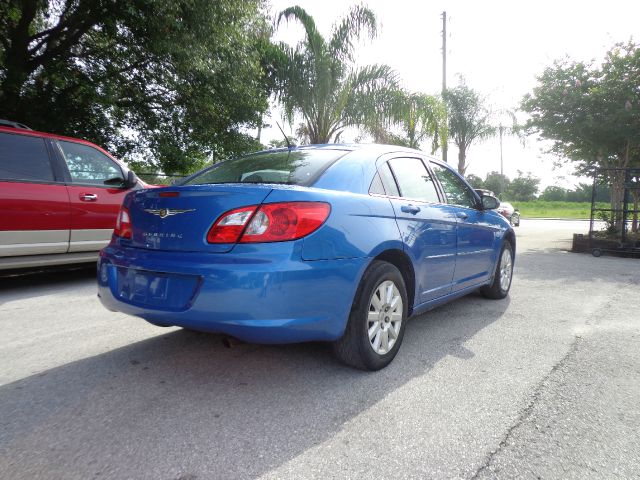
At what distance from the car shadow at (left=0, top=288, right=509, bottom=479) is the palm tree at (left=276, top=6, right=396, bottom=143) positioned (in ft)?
32.6

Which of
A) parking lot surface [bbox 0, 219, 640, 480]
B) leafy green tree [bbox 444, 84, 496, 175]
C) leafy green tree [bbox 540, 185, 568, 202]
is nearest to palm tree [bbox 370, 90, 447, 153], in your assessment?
leafy green tree [bbox 444, 84, 496, 175]

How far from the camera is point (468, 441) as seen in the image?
6.91ft

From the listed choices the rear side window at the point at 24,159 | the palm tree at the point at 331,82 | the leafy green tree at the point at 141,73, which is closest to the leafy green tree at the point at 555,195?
the palm tree at the point at 331,82

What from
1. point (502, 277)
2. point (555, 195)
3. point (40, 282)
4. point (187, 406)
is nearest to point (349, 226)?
point (187, 406)

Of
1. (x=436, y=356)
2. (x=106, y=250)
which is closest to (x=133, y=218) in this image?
(x=106, y=250)

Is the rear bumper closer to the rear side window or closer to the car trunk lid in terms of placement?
the car trunk lid

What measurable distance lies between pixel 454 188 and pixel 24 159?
4.55m

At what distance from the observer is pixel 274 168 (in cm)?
309

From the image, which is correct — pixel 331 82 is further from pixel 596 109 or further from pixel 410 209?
pixel 410 209

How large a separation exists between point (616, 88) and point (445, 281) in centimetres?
1092

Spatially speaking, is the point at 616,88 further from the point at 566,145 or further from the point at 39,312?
the point at 39,312

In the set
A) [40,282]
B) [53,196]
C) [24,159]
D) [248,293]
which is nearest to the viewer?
[248,293]

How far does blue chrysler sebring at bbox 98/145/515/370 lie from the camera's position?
235 cm

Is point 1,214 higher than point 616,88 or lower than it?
lower
